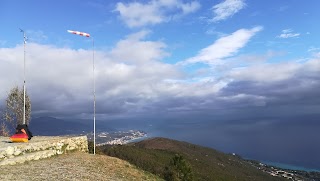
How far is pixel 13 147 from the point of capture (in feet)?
120

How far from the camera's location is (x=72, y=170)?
31531 mm

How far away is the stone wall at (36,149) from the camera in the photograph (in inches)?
1366

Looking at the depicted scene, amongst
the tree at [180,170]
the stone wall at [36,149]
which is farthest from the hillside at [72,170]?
the tree at [180,170]

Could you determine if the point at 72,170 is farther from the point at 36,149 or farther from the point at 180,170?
the point at 180,170

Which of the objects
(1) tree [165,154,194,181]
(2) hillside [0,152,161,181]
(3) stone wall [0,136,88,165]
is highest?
(3) stone wall [0,136,88,165]

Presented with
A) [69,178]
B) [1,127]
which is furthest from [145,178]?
[1,127]

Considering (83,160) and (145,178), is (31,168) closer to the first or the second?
(83,160)

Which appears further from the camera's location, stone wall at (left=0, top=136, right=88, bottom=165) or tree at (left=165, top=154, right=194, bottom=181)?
tree at (left=165, top=154, right=194, bottom=181)

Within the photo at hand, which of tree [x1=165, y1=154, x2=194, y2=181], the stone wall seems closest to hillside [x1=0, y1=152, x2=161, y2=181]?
the stone wall

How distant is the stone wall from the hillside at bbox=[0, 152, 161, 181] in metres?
0.99

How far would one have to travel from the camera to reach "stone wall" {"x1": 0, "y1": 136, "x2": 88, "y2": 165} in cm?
3469

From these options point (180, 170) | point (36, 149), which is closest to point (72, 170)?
point (36, 149)

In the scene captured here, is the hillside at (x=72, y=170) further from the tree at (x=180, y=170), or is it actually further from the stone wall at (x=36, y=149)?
the tree at (x=180, y=170)

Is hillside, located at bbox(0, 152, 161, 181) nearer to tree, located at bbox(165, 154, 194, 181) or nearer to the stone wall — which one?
the stone wall
